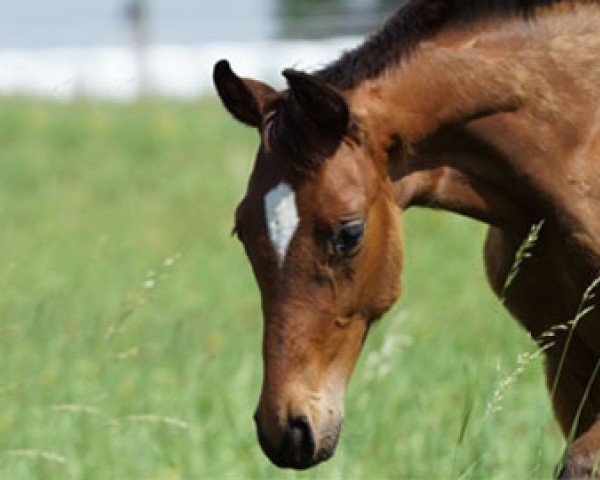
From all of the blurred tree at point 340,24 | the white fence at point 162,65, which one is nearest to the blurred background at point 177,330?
the white fence at point 162,65

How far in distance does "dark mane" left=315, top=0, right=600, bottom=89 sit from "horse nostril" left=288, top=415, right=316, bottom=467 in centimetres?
93

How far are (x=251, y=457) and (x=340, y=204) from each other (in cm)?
170

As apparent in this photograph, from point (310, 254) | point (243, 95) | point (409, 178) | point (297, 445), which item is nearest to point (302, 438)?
point (297, 445)

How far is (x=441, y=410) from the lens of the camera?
18.8 feet

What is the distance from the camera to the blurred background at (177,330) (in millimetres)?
4945

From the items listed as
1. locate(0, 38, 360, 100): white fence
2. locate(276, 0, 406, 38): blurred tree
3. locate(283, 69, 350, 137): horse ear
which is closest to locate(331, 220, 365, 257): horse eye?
locate(283, 69, 350, 137): horse ear

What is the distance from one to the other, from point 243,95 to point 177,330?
7.90 ft

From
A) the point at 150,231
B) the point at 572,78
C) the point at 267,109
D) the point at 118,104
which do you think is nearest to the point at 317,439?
the point at 267,109

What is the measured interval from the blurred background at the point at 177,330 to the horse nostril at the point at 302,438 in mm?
456

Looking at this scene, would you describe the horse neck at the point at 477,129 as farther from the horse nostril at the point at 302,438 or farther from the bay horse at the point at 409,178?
the horse nostril at the point at 302,438

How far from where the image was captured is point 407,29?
3963mm

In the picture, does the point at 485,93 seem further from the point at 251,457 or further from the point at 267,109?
the point at 251,457

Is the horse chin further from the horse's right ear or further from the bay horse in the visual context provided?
the horse's right ear

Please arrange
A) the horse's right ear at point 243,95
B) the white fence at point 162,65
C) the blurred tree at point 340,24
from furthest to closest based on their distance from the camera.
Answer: the blurred tree at point 340,24 → the white fence at point 162,65 → the horse's right ear at point 243,95
